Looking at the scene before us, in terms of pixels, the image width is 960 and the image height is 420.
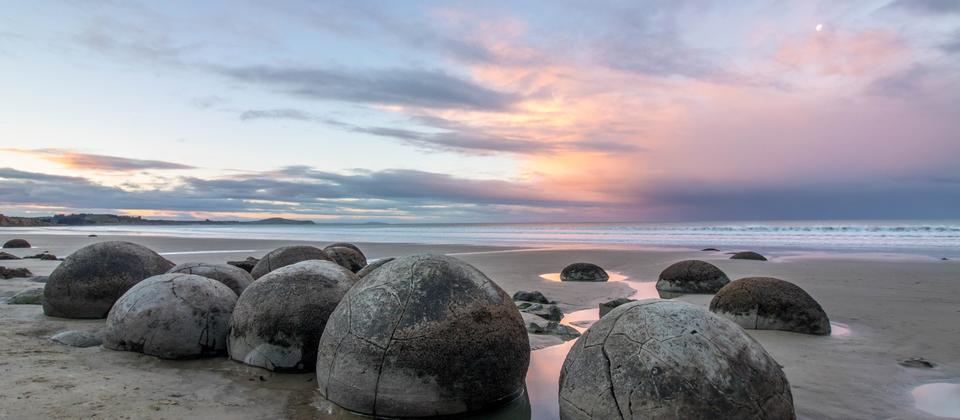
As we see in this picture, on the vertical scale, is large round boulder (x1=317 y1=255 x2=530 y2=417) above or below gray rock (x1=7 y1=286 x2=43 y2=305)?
above

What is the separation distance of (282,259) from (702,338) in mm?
8969

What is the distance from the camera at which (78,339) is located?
7695 mm

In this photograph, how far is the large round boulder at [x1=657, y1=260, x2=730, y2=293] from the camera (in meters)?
13.6

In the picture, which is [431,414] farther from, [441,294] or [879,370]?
[879,370]

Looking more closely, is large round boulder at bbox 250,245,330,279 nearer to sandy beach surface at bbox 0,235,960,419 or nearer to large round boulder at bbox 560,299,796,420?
sandy beach surface at bbox 0,235,960,419

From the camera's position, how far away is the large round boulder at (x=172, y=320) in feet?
23.3

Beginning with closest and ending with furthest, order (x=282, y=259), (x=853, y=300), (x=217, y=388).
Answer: (x=217, y=388) → (x=282, y=259) → (x=853, y=300)

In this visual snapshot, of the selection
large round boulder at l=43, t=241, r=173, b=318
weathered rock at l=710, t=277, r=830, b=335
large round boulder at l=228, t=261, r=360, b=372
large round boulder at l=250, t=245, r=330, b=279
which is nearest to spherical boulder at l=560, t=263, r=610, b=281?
weathered rock at l=710, t=277, r=830, b=335

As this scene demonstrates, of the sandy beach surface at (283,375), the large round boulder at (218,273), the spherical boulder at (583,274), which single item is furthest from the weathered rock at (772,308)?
the large round boulder at (218,273)

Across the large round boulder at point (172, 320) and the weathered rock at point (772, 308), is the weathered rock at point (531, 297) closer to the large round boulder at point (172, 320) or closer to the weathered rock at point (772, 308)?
the weathered rock at point (772, 308)

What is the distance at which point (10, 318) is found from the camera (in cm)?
942

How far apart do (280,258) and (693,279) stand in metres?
9.38

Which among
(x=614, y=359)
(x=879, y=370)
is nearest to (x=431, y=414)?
(x=614, y=359)

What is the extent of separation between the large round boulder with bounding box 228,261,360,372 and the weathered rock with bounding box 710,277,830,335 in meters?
5.94
